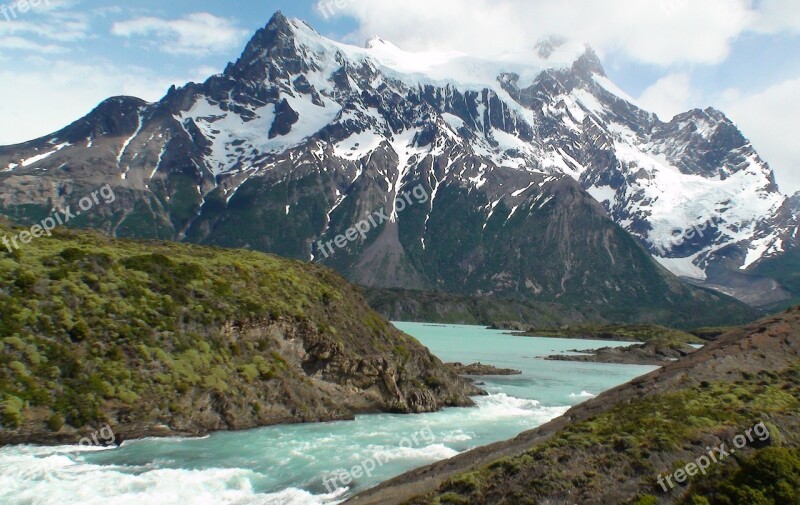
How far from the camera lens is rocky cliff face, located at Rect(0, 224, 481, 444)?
36.9 meters

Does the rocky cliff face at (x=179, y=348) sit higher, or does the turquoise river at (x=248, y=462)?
the rocky cliff face at (x=179, y=348)

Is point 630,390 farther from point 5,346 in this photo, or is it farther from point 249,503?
point 5,346

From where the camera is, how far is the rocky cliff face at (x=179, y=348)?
3694cm

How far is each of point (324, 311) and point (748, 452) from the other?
3892 centimetres

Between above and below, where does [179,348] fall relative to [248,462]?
above

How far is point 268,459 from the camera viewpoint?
3684 cm

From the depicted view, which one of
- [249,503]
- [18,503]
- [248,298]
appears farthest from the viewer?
[248,298]

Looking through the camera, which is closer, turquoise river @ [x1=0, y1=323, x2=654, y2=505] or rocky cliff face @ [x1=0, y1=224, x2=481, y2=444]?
turquoise river @ [x1=0, y1=323, x2=654, y2=505]

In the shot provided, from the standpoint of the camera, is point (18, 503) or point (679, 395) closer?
point (18, 503)

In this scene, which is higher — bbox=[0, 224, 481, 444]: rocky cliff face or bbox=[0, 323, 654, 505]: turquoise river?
bbox=[0, 224, 481, 444]: rocky cliff face

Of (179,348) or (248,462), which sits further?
(179,348)

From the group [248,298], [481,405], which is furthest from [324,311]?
[481,405]

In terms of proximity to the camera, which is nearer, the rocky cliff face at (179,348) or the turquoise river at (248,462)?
the turquoise river at (248,462)

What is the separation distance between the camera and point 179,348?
43.8 m
